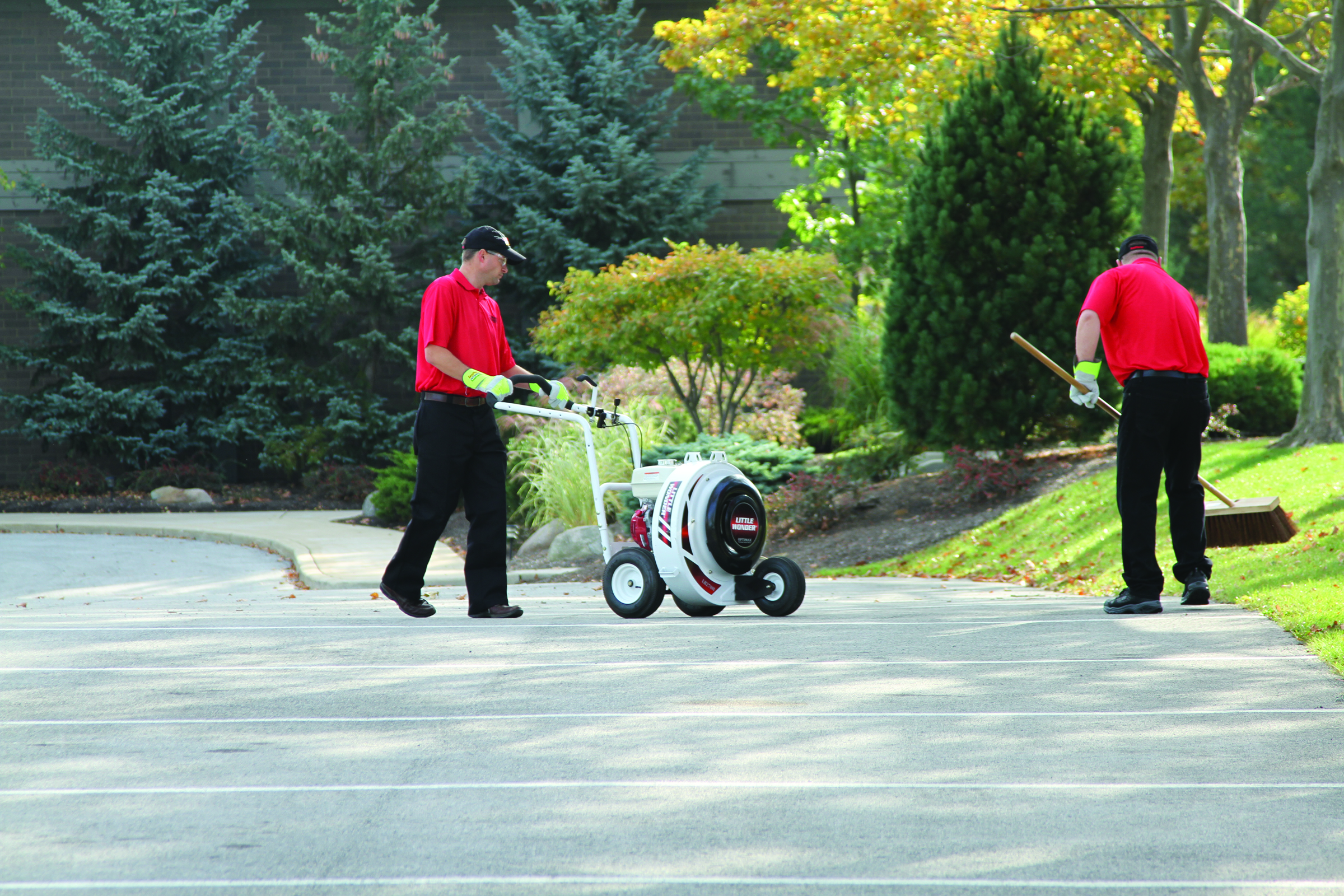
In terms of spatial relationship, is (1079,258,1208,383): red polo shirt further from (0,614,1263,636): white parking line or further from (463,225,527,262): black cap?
(463,225,527,262): black cap

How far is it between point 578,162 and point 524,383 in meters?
13.6

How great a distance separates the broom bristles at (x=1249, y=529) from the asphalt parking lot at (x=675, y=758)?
4.79ft

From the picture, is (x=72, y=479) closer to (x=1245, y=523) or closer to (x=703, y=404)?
(x=703, y=404)

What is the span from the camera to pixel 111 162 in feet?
69.1

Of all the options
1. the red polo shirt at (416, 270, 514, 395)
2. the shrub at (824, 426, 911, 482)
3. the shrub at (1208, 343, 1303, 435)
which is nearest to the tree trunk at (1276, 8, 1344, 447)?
the shrub at (1208, 343, 1303, 435)

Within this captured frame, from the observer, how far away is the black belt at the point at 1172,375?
7.55 m

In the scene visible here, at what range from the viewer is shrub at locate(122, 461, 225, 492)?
2058 centimetres

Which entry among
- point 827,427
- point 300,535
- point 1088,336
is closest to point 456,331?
point 1088,336

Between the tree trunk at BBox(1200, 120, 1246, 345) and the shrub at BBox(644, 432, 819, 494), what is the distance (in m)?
9.31

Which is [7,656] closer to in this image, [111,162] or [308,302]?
[308,302]

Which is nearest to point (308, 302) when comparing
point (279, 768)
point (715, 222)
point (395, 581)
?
point (715, 222)

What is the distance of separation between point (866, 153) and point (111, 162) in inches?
499

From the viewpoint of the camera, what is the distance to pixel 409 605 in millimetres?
7789

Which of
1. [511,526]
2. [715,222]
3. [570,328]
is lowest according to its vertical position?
[511,526]
